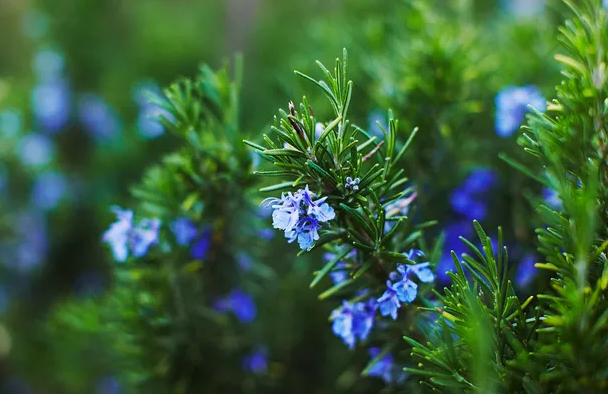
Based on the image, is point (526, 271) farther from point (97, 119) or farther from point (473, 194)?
point (97, 119)

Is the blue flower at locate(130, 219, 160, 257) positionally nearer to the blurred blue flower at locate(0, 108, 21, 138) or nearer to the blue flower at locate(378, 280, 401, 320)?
the blue flower at locate(378, 280, 401, 320)

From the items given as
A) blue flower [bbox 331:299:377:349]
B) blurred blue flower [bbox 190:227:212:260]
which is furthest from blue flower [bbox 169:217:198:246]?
blue flower [bbox 331:299:377:349]

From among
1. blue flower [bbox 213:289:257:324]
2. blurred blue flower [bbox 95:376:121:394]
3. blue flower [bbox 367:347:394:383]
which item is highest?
blurred blue flower [bbox 95:376:121:394]

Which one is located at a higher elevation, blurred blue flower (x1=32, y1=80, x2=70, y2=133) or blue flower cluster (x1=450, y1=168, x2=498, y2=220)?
blurred blue flower (x1=32, y1=80, x2=70, y2=133)

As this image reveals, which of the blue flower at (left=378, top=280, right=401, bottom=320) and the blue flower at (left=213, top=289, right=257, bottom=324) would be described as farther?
the blue flower at (left=213, top=289, right=257, bottom=324)

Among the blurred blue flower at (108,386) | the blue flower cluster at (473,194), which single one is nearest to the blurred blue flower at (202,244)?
the blue flower cluster at (473,194)

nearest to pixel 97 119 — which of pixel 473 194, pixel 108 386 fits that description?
pixel 108 386
